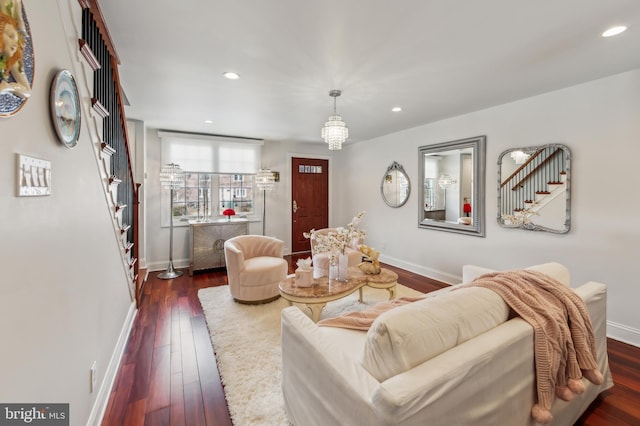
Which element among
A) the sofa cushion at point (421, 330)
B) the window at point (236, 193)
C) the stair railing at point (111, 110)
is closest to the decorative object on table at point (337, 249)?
the sofa cushion at point (421, 330)

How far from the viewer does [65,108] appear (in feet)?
4.29

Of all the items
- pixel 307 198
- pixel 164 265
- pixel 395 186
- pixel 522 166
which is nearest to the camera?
pixel 522 166

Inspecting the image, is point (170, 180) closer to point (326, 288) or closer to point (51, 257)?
point (326, 288)

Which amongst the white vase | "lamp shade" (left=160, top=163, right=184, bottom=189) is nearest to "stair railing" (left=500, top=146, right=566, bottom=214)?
the white vase

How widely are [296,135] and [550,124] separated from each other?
374 cm

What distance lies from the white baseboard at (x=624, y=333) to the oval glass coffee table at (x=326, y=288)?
204 centimetres

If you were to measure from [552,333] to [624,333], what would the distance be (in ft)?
7.38

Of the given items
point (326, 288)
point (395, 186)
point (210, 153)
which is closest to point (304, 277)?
point (326, 288)

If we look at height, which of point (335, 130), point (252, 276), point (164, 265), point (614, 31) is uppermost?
point (614, 31)

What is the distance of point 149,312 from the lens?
3.17 m

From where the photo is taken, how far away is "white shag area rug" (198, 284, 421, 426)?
1762 millimetres

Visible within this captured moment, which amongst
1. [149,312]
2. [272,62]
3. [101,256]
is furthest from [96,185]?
[149,312]

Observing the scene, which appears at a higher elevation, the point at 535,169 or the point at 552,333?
the point at 535,169

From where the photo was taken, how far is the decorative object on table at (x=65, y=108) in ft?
3.91
